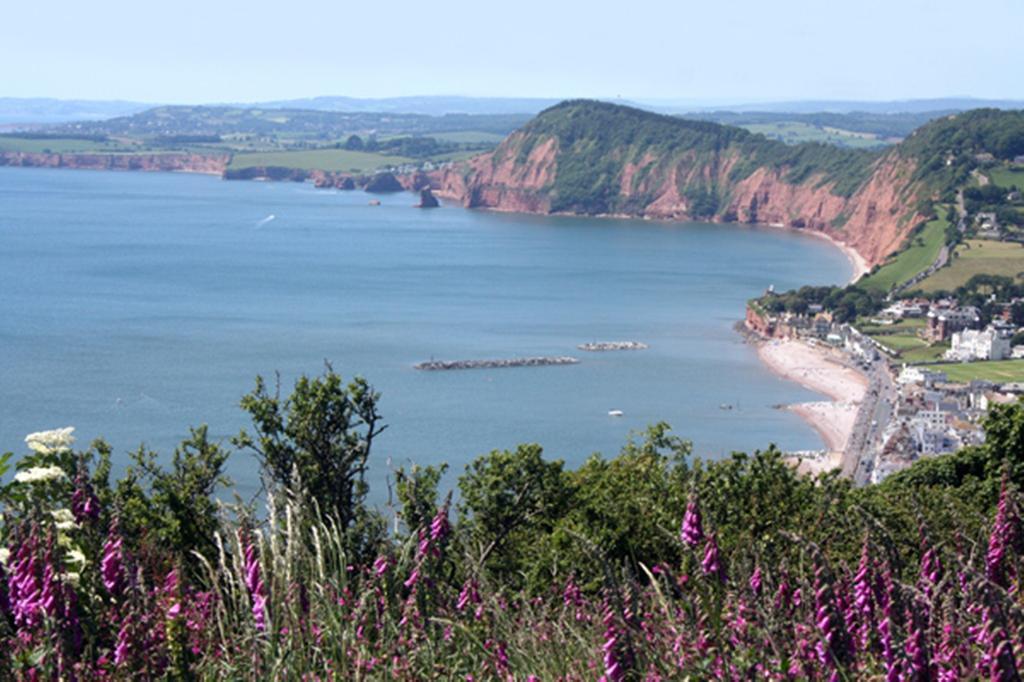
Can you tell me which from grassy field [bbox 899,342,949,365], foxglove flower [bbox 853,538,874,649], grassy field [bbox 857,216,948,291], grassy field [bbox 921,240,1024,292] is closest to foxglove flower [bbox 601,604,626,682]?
foxglove flower [bbox 853,538,874,649]

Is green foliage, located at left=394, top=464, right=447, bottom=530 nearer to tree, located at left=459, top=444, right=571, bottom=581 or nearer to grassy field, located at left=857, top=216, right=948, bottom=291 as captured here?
tree, located at left=459, top=444, right=571, bottom=581

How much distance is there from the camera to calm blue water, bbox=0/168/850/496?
3531 cm

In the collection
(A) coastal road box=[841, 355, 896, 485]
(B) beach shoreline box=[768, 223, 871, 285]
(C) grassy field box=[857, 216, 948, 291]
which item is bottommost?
(B) beach shoreline box=[768, 223, 871, 285]

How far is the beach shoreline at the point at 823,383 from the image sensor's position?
36875 millimetres

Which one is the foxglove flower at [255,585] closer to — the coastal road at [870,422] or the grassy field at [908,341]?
the coastal road at [870,422]

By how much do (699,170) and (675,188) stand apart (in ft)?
9.16

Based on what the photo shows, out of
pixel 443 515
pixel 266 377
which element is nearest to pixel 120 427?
pixel 266 377

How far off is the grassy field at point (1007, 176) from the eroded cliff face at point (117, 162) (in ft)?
316

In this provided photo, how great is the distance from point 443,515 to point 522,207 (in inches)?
4701

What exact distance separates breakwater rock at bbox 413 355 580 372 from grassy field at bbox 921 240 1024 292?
73.5ft

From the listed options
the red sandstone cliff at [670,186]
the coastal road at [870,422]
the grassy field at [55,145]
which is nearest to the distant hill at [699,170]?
the red sandstone cliff at [670,186]

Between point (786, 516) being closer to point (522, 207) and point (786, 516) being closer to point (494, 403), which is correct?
point (494, 403)

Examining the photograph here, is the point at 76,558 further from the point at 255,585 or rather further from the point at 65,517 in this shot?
the point at 255,585

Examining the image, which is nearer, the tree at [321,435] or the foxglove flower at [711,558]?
the foxglove flower at [711,558]
